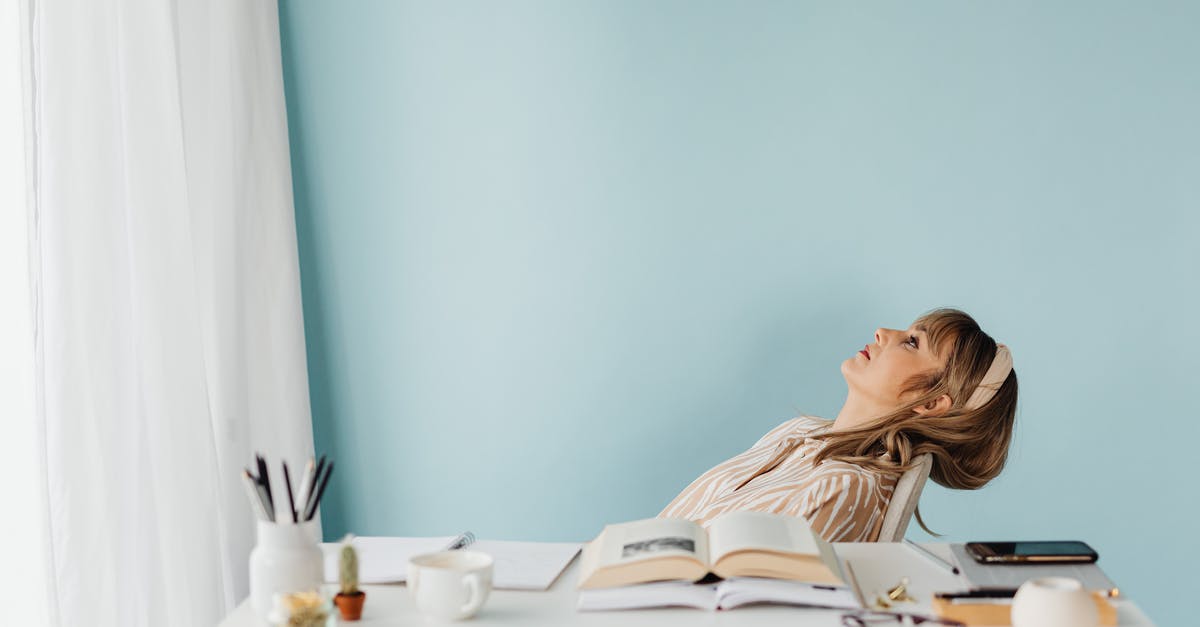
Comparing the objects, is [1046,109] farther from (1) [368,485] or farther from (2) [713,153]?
(1) [368,485]

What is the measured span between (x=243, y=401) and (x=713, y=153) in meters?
1.17

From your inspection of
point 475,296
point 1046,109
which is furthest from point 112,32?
point 1046,109

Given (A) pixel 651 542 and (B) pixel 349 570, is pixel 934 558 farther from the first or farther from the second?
(B) pixel 349 570

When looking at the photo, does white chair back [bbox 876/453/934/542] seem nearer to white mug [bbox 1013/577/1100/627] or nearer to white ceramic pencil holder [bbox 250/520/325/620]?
white mug [bbox 1013/577/1100/627]

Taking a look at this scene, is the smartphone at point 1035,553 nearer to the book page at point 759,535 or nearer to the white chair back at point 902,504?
the book page at point 759,535

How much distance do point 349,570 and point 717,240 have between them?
1.42m

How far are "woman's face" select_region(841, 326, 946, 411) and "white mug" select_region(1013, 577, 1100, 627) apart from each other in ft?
3.08

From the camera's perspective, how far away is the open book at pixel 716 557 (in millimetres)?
1282

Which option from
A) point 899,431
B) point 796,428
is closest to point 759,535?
point 899,431

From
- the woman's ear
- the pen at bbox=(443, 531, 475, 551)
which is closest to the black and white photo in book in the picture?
the pen at bbox=(443, 531, 475, 551)

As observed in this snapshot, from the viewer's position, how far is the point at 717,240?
8.09ft

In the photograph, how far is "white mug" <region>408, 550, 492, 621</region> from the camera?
47.6 inches

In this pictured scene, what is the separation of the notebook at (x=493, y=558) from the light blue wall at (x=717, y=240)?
1009 millimetres

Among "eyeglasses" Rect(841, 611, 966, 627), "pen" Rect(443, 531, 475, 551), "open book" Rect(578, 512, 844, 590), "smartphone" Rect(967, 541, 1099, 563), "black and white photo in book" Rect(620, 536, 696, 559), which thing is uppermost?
"pen" Rect(443, 531, 475, 551)
